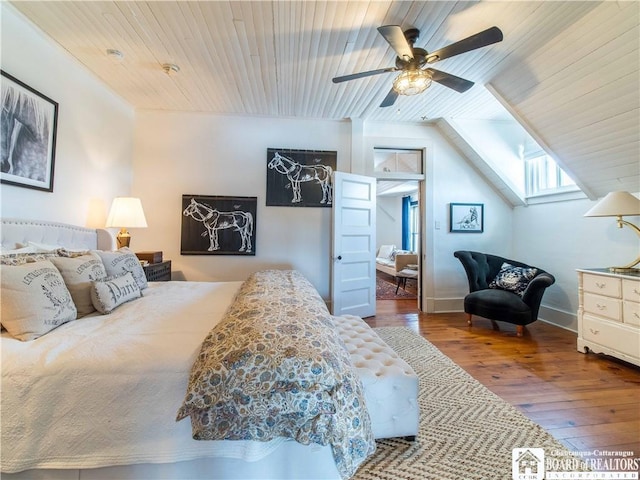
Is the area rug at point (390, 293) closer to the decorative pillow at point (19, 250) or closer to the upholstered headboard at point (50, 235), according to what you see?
the upholstered headboard at point (50, 235)

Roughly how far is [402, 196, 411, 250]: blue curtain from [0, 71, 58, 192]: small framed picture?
8.00 meters

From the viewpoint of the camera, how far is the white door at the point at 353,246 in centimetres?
353

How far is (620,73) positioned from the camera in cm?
216

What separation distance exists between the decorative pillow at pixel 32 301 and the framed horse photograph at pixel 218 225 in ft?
7.46

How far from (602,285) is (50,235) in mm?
4906

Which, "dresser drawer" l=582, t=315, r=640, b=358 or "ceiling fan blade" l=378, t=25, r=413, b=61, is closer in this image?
"ceiling fan blade" l=378, t=25, r=413, b=61

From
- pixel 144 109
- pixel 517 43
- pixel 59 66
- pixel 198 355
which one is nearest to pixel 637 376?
pixel 517 43

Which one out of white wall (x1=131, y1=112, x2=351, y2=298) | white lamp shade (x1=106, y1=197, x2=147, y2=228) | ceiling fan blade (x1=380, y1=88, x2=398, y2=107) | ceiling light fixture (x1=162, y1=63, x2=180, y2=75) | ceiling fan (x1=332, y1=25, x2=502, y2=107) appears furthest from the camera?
white wall (x1=131, y1=112, x2=351, y2=298)

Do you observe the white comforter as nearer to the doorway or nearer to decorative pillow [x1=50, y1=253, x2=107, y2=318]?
decorative pillow [x1=50, y1=253, x2=107, y2=318]

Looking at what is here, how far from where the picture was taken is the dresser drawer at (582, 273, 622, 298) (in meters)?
2.44

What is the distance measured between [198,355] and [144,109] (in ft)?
12.6

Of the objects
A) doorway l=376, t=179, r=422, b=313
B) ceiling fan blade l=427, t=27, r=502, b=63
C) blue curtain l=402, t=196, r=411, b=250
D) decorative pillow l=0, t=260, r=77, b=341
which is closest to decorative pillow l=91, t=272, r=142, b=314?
decorative pillow l=0, t=260, r=77, b=341

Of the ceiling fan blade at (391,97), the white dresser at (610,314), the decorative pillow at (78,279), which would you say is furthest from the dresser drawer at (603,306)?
the decorative pillow at (78,279)

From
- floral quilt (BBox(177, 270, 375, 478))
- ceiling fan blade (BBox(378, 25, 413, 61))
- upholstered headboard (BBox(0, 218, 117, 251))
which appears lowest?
floral quilt (BBox(177, 270, 375, 478))
